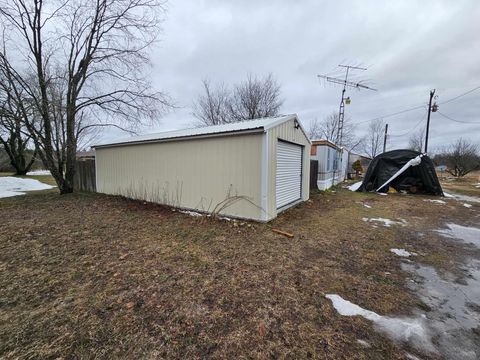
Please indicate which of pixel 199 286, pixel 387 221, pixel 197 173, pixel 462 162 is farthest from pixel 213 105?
→ pixel 462 162

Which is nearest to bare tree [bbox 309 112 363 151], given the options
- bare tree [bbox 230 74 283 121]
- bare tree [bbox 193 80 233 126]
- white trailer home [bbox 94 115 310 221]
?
bare tree [bbox 230 74 283 121]

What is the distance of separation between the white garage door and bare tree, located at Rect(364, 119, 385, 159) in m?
39.3

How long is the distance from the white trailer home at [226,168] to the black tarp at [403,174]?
5381 mm

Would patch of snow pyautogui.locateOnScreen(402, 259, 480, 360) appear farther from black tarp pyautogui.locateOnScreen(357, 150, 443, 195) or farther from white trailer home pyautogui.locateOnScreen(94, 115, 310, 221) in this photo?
black tarp pyautogui.locateOnScreen(357, 150, 443, 195)

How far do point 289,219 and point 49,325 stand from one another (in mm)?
5131

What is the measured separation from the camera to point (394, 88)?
792 inches

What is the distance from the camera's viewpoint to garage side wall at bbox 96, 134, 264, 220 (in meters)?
5.49

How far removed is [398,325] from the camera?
2.06 metres

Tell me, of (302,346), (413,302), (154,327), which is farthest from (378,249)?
(154,327)

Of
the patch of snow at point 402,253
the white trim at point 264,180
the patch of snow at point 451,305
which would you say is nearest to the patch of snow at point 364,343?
the patch of snow at point 451,305

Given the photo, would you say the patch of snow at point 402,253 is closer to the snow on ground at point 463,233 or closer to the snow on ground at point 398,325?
the snow on ground at point 463,233

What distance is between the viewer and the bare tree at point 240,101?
742 inches

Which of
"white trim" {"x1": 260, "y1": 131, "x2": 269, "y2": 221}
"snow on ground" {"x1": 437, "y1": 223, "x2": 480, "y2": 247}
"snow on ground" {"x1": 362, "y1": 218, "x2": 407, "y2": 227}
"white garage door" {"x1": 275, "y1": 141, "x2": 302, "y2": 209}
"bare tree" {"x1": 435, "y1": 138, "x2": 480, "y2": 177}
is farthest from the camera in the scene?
"bare tree" {"x1": 435, "y1": 138, "x2": 480, "y2": 177}

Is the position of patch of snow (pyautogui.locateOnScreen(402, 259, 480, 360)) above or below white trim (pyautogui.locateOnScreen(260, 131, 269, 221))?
below
